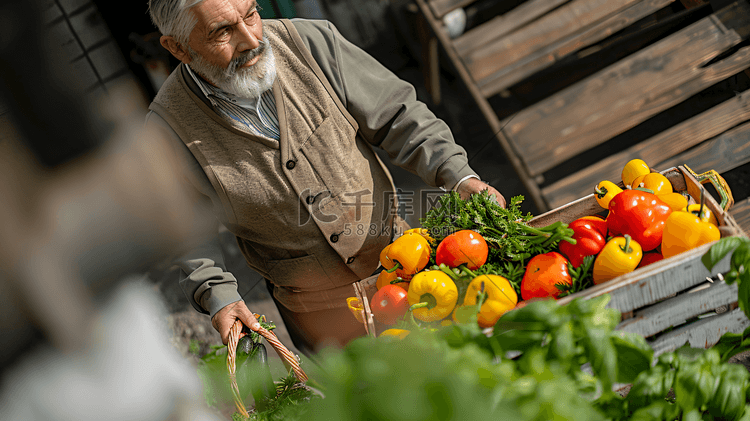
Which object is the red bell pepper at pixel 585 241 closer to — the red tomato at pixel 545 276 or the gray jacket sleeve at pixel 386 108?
the red tomato at pixel 545 276

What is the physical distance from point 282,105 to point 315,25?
310 mm

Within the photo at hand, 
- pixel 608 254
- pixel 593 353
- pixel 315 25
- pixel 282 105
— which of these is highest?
pixel 315 25

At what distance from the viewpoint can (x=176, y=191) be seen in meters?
1.56

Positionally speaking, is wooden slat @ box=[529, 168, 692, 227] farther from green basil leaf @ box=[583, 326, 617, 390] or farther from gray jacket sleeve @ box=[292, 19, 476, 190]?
green basil leaf @ box=[583, 326, 617, 390]

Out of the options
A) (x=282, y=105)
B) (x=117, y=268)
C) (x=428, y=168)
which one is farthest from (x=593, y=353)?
(x=117, y=268)

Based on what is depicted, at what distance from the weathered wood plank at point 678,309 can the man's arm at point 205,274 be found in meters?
1.00

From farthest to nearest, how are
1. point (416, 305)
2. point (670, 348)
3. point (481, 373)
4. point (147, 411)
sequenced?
1. point (147, 411)
2. point (416, 305)
3. point (670, 348)
4. point (481, 373)

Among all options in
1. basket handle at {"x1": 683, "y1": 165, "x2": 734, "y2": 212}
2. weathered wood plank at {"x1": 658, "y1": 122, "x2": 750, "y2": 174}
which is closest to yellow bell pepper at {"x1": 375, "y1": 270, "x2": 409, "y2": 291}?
basket handle at {"x1": 683, "y1": 165, "x2": 734, "y2": 212}

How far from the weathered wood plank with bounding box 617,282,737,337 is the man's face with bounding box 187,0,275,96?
116 cm

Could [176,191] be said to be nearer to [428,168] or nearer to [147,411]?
[147,411]

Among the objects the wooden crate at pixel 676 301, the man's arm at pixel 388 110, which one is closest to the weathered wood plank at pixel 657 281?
the wooden crate at pixel 676 301

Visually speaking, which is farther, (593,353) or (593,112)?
(593,112)

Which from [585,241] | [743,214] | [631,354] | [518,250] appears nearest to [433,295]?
[518,250]

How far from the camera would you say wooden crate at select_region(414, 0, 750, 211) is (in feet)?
6.75
